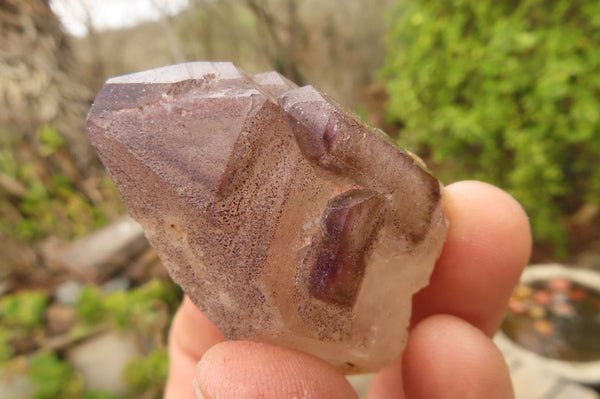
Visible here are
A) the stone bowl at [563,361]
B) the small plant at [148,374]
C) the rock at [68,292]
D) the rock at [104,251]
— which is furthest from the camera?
the rock at [104,251]

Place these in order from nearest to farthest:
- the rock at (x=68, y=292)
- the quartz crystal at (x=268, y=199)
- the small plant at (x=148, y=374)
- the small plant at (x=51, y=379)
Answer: the quartz crystal at (x=268, y=199) → the small plant at (x=51, y=379) → the small plant at (x=148, y=374) → the rock at (x=68, y=292)

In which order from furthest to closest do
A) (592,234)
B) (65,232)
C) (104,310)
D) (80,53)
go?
(80,53), (65,232), (592,234), (104,310)

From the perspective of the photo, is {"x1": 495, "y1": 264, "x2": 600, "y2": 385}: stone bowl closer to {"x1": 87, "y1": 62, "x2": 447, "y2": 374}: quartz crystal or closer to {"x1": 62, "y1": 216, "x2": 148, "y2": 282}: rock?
{"x1": 87, "y1": 62, "x2": 447, "y2": 374}: quartz crystal

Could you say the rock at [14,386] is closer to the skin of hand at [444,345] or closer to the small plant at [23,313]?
the small plant at [23,313]

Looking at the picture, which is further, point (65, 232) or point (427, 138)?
point (65, 232)

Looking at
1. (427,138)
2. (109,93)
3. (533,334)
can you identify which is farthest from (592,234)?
(109,93)

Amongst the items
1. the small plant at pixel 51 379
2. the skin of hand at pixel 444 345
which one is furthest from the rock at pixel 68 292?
the skin of hand at pixel 444 345

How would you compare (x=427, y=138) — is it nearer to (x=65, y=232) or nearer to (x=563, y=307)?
(x=563, y=307)

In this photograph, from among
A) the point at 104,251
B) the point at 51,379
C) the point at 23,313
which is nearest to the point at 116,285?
the point at 104,251
